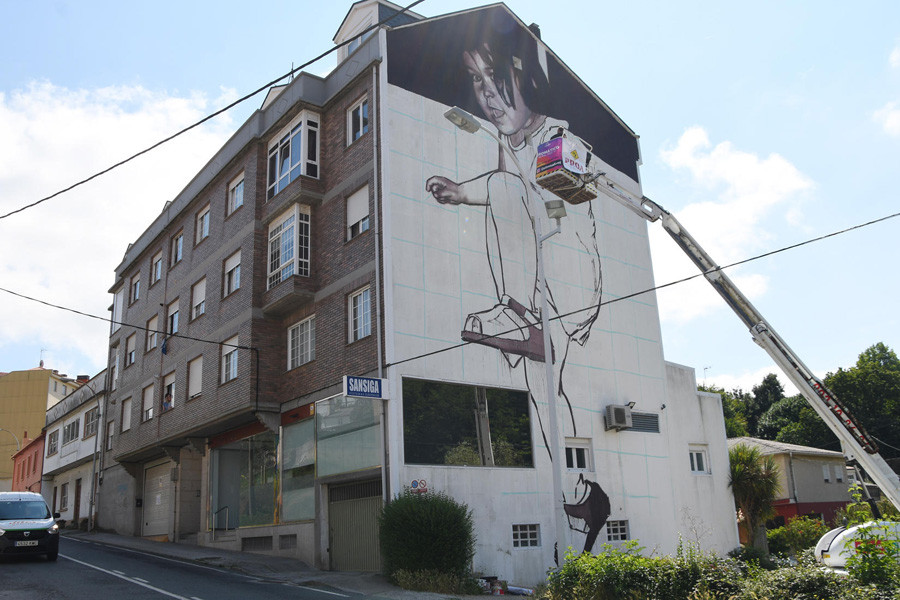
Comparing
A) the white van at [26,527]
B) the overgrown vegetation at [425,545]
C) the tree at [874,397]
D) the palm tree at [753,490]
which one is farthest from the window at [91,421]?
the tree at [874,397]

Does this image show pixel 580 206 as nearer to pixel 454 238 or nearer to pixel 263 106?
pixel 454 238

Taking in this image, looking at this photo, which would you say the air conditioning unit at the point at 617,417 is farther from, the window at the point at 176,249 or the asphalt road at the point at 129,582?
the window at the point at 176,249

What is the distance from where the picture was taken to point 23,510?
19.2m

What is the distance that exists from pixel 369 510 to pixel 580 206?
12.7 metres

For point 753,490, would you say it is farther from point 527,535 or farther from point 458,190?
point 458,190

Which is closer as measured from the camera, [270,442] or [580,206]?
[270,442]

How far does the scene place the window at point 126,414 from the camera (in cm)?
3259

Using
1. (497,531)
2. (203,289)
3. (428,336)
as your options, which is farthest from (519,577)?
(203,289)

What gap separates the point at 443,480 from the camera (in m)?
18.3

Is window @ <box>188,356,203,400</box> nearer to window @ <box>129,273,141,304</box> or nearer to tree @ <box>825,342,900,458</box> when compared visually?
window @ <box>129,273,141,304</box>

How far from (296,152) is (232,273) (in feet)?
16.6

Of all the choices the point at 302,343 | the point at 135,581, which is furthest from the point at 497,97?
the point at 135,581

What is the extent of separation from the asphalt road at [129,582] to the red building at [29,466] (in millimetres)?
34403

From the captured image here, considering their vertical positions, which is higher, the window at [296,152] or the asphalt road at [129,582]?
the window at [296,152]
